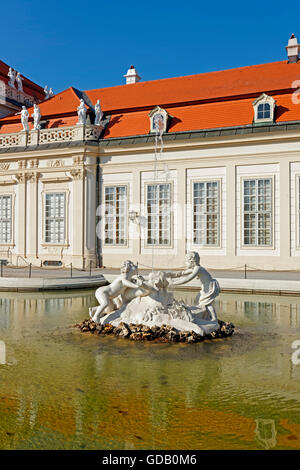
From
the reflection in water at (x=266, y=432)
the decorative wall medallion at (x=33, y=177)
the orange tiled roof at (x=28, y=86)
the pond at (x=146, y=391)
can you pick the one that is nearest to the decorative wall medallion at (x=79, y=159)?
the decorative wall medallion at (x=33, y=177)

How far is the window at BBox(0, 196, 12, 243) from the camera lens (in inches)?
1126

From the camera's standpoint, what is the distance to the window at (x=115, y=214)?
2642 centimetres

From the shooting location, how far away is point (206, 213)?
24703 millimetres

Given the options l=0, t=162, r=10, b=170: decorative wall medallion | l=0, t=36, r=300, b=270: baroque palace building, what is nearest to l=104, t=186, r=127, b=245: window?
l=0, t=36, r=300, b=270: baroque palace building

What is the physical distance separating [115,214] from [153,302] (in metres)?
16.8

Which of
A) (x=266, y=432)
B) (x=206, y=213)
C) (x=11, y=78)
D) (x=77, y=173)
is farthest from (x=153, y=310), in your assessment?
(x=11, y=78)

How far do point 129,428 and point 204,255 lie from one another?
19775mm

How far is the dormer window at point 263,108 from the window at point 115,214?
315 inches

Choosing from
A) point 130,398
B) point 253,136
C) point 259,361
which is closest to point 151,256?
point 253,136

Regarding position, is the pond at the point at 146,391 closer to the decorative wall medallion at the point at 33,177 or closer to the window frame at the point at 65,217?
the window frame at the point at 65,217

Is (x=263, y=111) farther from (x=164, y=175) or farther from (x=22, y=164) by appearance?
(x=22, y=164)
